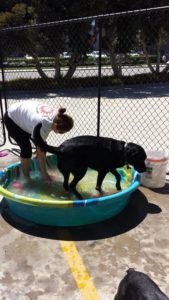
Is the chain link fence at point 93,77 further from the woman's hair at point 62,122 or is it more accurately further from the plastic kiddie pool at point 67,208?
the plastic kiddie pool at point 67,208

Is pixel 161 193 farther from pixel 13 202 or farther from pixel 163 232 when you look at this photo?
pixel 13 202

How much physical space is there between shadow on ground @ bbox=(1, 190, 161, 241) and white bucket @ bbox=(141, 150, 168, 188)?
549mm

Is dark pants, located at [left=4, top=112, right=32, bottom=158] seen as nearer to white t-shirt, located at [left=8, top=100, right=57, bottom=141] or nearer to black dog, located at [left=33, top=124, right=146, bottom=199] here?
white t-shirt, located at [left=8, top=100, right=57, bottom=141]

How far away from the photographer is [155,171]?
454cm

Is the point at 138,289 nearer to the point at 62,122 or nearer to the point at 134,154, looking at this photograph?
the point at 134,154

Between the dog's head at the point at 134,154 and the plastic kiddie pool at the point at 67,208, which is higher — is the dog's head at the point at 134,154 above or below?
above

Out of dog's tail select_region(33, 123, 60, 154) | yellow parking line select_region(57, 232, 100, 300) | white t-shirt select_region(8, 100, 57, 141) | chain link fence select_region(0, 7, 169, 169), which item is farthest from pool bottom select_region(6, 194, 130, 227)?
chain link fence select_region(0, 7, 169, 169)

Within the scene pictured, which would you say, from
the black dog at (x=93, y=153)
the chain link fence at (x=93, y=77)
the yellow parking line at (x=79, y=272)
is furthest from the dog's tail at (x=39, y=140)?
the chain link fence at (x=93, y=77)

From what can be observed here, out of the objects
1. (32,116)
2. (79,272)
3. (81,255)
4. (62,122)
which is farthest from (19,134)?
(79,272)

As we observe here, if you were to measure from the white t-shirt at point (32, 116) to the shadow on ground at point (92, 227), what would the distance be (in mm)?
980

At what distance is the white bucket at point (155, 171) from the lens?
14.8ft

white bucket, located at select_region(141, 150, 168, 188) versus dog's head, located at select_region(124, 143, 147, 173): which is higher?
dog's head, located at select_region(124, 143, 147, 173)

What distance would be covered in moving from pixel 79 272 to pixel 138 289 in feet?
3.84

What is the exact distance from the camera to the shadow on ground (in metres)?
3.52
